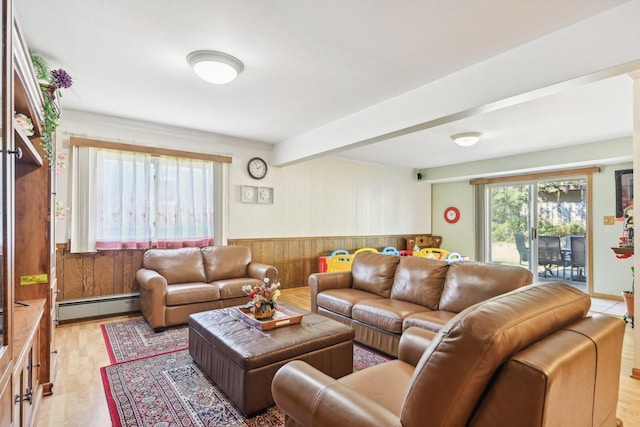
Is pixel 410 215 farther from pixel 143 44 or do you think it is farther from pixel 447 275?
pixel 143 44

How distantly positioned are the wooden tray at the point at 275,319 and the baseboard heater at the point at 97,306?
2.31m

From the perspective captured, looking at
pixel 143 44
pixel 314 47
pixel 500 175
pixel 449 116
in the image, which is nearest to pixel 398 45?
pixel 314 47

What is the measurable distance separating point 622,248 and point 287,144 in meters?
4.33

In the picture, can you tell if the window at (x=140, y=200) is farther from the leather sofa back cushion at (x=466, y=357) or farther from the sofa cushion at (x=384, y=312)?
the leather sofa back cushion at (x=466, y=357)

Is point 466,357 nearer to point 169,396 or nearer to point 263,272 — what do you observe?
point 169,396

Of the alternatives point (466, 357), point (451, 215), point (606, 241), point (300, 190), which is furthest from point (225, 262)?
point (606, 241)

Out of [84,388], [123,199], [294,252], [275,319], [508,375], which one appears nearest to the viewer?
[508,375]

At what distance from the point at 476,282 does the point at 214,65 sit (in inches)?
110

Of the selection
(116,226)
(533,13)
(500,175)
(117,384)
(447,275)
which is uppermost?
(533,13)

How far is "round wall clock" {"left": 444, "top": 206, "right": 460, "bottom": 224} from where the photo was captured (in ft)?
24.8

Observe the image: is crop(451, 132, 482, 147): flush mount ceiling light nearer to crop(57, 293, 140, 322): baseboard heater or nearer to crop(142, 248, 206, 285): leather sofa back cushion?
crop(142, 248, 206, 285): leather sofa back cushion

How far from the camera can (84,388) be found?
7.73ft

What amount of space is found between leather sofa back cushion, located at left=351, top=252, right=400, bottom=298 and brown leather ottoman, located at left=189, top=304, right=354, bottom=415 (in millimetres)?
1074

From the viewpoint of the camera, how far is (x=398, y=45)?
2.38 metres
